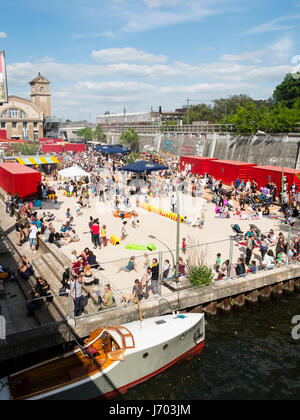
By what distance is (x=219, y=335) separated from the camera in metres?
11.6

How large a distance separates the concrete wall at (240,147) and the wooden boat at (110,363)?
16.6 metres

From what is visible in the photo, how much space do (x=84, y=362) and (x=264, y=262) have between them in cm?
839

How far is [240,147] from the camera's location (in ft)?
125

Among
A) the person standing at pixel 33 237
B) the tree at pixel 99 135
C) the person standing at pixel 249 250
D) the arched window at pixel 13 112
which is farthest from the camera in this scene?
the tree at pixel 99 135

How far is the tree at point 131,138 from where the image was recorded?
6769 cm

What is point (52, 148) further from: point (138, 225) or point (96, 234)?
point (96, 234)

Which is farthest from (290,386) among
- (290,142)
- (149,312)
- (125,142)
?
(125,142)

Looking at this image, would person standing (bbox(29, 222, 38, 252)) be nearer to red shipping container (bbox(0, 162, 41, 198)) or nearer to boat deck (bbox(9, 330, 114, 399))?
boat deck (bbox(9, 330, 114, 399))

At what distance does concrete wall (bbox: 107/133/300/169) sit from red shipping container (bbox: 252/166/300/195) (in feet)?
3.05

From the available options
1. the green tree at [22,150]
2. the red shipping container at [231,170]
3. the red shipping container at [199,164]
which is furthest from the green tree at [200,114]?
the red shipping container at [231,170]

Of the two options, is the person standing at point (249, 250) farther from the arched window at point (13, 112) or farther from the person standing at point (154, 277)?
the arched window at point (13, 112)
